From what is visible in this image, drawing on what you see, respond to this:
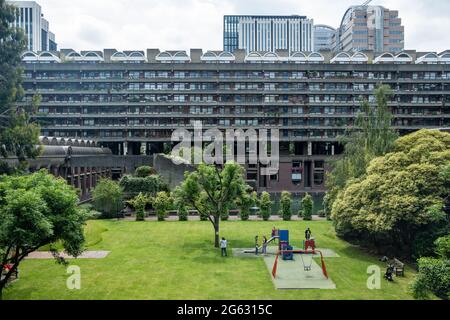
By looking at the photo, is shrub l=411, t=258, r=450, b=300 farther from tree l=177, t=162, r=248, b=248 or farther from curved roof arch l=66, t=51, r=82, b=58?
curved roof arch l=66, t=51, r=82, b=58

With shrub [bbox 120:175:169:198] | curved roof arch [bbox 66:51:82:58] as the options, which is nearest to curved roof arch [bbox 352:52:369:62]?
curved roof arch [bbox 66:51:82:58]

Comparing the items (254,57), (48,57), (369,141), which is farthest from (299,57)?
Answer: (369,141)

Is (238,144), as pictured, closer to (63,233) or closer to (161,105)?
(161,105)

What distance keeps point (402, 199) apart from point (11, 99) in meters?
25.7

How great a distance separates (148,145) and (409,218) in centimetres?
7156

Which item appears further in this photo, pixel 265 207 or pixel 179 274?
pixel 265 207

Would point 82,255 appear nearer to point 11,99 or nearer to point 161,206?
point 11,99

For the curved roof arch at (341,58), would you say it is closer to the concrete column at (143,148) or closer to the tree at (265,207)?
the concrete column at (143,148)

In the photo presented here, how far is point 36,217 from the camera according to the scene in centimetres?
1698

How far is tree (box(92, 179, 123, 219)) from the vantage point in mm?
44812

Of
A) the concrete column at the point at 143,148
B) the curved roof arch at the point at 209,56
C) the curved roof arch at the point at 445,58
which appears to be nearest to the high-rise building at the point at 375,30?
the curved roof arch at the point at 445,58

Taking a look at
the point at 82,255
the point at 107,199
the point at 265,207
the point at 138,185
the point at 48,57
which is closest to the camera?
the point at 82,255

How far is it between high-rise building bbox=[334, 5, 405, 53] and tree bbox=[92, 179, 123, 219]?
128085 millimetres
